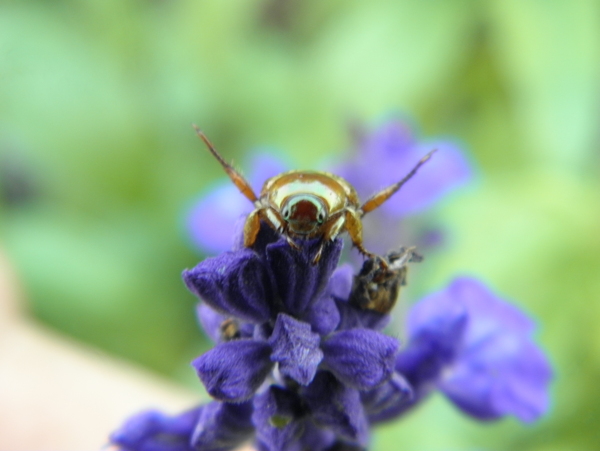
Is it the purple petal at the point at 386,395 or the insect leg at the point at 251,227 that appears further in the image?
the purple petal at the point at 386,395

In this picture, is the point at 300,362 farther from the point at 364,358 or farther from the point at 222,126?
the point at 222,126

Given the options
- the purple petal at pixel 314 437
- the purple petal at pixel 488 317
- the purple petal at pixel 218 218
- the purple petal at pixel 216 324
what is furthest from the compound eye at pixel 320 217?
the purple petal at pixel 218 218

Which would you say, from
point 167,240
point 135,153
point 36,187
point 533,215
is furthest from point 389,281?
point 36,187

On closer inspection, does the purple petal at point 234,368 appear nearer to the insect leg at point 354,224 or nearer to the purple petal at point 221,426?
the purple petal at point 221,426

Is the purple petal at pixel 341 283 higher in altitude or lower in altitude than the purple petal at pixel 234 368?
higher

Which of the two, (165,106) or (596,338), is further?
(165,106)

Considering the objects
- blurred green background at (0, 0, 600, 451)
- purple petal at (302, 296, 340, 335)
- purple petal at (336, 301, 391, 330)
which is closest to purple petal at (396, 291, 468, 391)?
purple petal at (336, 301, 391, 330)

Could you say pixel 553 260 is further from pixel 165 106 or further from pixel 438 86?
pixel 165 106

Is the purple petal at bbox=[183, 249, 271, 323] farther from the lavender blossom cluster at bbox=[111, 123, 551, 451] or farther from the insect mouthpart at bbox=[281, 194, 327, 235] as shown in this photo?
the insect mouthpart at bbox=[281, 194, 327, 235]
